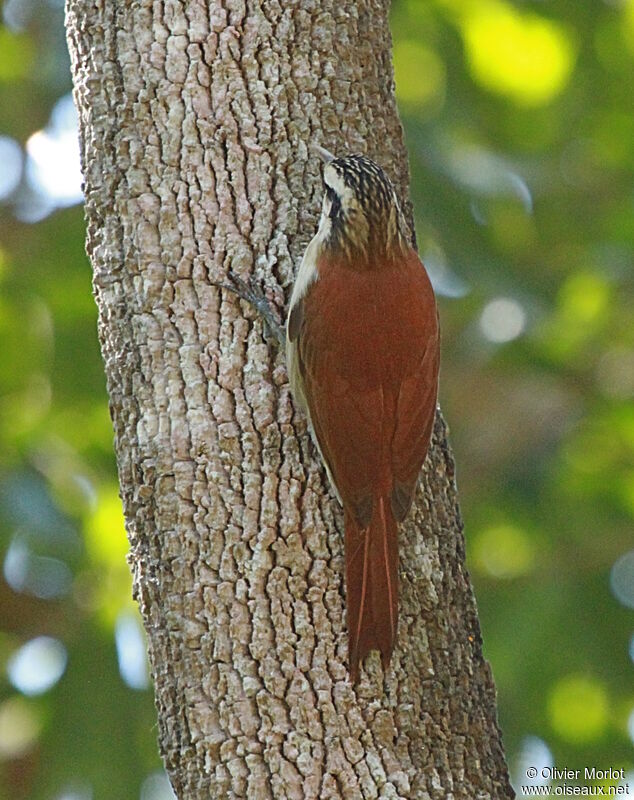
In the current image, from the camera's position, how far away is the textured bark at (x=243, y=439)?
302 centimetres

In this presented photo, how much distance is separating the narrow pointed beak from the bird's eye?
8 cm

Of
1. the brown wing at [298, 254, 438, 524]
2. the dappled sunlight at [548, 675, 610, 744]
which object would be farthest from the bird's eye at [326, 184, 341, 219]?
the dappled sunlight at [548, 675, 610, 744]

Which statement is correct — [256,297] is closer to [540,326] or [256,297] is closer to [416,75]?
[540,326]

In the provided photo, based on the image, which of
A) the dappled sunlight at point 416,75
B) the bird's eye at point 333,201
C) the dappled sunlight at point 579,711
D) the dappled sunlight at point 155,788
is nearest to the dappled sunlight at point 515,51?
the dappled sunlight at point 416,75

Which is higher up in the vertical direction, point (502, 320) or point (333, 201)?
point (502, 320)

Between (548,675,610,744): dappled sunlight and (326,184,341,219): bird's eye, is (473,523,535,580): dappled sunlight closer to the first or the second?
(548,675,610,744): dappled sunlight

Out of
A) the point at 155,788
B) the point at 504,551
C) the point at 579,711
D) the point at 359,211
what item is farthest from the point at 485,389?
the point at 359,211

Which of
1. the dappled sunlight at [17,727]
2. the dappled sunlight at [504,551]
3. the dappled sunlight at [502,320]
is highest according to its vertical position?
the dappled sunlight at [502,320]

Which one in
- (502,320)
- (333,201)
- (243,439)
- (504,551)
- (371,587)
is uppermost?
(502,320)

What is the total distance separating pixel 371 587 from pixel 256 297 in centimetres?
81

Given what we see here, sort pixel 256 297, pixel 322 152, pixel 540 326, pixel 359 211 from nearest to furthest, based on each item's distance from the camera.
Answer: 1. pixel 256 297
2. pixel 322 152
3. pixel 359 211
4. pixel 540 326

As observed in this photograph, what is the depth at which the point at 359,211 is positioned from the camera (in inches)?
142

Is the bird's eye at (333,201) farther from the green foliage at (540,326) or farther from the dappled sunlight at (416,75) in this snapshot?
the dappled sunlight at (416,75)

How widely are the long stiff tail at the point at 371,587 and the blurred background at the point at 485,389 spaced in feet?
7.46
